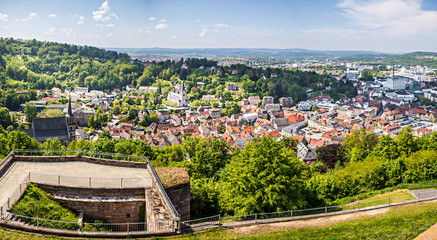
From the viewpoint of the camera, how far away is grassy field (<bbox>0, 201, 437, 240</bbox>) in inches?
372

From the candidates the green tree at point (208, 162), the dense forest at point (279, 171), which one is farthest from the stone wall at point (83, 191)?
the green tree at point (208, 162)

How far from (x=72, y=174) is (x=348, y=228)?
9963 millimetres

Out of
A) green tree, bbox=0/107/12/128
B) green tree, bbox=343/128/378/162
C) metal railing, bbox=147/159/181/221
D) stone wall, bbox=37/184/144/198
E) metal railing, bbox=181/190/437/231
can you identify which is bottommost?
green tree, bbox=0/107/12/128

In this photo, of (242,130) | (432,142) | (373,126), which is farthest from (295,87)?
(432,142)

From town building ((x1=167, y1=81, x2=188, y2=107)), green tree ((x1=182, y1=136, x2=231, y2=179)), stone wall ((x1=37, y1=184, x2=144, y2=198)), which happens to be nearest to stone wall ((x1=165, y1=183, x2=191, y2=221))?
stone wall ((x1=37, y1=184, x2=144, y2=198))

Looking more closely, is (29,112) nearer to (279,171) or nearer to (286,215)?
(279,171)

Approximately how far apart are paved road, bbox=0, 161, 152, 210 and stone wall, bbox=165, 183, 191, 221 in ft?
3.27

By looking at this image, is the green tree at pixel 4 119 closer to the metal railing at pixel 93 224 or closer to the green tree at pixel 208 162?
the green tree at pixel 208 162

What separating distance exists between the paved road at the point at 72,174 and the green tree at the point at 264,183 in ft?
11.5

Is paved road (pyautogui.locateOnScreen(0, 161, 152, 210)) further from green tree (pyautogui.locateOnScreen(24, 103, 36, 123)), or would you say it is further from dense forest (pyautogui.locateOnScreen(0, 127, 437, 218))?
green tree (pyautogui.locateOnScreen(24, 103, 36, 123))

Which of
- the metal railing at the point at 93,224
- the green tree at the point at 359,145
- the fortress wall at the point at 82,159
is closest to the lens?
the metal railing at the point at 93,224

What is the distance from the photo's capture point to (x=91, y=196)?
11.3 m

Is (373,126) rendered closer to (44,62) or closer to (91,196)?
(91,196)

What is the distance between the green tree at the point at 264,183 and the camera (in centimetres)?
1279
